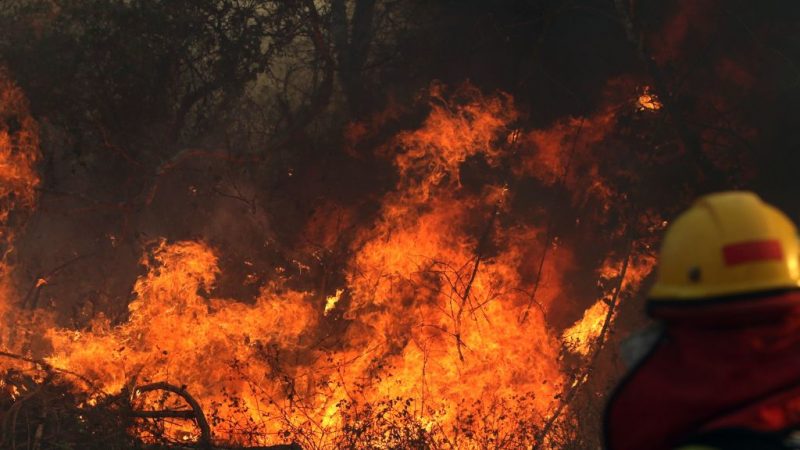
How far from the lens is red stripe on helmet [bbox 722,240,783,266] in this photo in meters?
1.71

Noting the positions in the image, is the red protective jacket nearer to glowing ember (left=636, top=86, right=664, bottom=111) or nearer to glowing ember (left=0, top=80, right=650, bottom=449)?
glowing ember (left=0, top=80, right=650, bottom=449)

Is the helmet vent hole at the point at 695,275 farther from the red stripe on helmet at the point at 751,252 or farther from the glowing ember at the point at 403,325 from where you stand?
the glowing ember at the point at 403,325

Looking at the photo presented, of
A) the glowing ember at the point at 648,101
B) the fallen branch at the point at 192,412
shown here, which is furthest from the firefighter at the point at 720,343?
the glowing ember at the point at 648,101

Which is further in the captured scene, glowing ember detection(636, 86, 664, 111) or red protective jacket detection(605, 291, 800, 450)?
glowing ember detection(636, 86, 664, 111)

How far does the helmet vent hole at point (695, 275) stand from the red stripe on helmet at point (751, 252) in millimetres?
59

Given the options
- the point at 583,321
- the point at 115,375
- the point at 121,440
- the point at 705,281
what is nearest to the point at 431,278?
the point at 583,321

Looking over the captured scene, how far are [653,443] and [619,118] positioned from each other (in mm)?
11517

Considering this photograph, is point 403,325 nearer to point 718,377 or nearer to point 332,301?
point 332,301

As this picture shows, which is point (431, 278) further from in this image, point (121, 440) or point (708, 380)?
point (708, 380)

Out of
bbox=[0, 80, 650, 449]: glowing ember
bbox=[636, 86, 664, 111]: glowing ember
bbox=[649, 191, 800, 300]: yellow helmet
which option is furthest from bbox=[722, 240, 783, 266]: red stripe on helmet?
bbox=[636, 86, 664, 111]: glowing ember

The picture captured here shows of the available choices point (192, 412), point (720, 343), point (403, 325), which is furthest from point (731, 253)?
point (403, 325)

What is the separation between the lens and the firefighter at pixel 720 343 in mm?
1581

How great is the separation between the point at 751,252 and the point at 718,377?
27cm

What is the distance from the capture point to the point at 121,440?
7797mm
